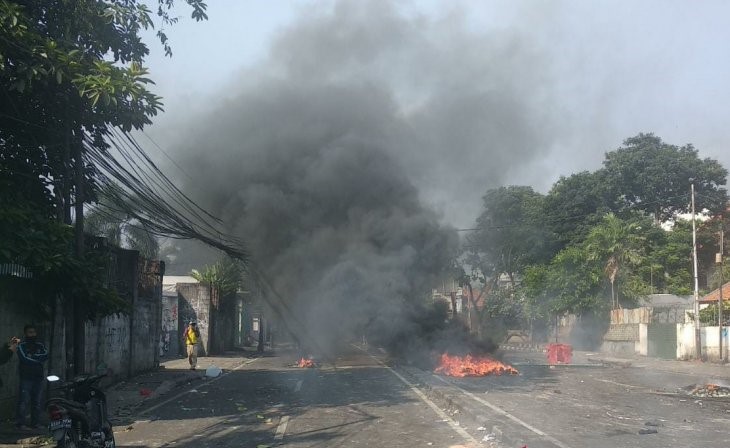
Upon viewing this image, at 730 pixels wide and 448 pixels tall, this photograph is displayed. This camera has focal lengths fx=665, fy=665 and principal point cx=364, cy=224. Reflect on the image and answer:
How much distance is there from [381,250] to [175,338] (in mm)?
11992

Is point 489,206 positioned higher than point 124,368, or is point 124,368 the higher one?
point 489,206

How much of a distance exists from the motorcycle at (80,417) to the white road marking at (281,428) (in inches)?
91.6

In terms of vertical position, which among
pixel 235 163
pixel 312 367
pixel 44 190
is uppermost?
pixel 235 163

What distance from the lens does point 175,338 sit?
29.9m

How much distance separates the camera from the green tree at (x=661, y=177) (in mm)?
43000

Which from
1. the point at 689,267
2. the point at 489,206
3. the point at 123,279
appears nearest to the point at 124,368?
the point at 123,279

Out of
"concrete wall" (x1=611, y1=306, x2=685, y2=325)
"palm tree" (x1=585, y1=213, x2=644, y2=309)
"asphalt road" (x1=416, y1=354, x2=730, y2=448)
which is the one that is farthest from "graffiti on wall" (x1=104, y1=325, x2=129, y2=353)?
"palm tree" (x1=585, y1=213, x2=644, y2=309)

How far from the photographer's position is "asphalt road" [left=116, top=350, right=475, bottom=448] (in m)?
8.73

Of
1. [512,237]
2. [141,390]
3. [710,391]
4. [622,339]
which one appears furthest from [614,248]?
[141,390]

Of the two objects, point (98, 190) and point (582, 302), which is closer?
point (98, 190)

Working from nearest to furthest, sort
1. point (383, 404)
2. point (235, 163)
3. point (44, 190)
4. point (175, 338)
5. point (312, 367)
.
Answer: point (44, 190) → point (383, 404) → point (312, 367) → point (235, 163) → point (175, 338)

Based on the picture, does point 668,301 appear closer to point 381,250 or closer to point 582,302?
point 582,302

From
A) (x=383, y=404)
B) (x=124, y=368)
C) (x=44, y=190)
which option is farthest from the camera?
(x=124, y=368)

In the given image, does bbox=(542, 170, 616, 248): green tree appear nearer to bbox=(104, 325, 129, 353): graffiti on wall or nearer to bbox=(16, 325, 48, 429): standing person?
bbox=(104, 325, 129, 353): graffiti on wall
